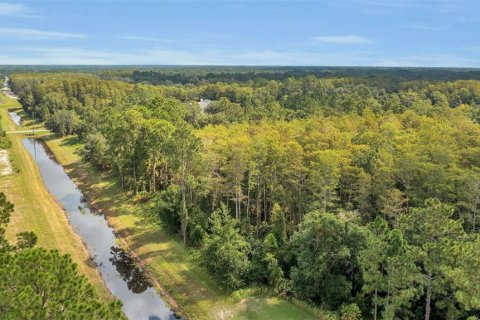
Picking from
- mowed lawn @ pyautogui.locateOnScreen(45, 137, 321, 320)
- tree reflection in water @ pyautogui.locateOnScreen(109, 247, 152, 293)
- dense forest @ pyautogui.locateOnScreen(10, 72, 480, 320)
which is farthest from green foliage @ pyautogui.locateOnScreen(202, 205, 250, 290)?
tree reflection in water @ pyautogui.locateOnScreen(109, 247, 152, 293)

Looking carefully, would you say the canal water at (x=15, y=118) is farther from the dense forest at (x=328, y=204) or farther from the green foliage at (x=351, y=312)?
the green foliage at (x=351, y=312)

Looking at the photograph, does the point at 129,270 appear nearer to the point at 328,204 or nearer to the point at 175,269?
the point at 175,269

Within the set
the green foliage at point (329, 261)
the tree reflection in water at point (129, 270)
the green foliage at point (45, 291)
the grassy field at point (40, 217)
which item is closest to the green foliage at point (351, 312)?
the green foliage at point (329, 261)

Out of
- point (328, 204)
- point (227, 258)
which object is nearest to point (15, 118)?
point (227, 258)

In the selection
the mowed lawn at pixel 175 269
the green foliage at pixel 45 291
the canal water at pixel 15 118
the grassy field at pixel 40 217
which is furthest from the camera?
the canal water at pixel 15 118

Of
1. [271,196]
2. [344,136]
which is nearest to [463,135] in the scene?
[344,136]

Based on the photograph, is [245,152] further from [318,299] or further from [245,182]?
[318,299]

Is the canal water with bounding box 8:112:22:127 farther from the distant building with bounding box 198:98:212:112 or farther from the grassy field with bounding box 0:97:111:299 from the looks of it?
the grassy field with bounding box 0:97:111:299
